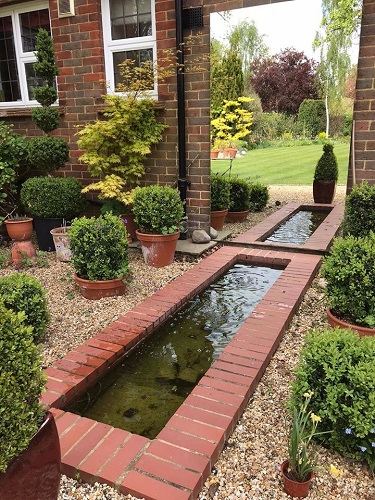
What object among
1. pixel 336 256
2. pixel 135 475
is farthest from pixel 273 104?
pixel 135 475

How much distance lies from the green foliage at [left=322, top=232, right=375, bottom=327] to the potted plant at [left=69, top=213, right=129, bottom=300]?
5.89 feet

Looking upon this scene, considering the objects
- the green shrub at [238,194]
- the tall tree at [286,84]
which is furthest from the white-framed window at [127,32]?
the tall tree at [286,84]

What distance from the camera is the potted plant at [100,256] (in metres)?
3.69

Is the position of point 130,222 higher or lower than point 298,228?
higher

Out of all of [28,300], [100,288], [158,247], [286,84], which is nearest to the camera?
[28,300]

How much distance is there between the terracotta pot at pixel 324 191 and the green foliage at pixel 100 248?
5707mm

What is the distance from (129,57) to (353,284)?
433 cm

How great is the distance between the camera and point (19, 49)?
630 centimetres

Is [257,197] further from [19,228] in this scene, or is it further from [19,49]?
[19,49]

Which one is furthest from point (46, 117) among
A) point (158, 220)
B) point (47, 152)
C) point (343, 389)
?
point (343, 389)

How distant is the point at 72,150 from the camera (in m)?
6.04

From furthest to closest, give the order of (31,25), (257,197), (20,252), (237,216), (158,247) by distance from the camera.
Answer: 1. (257,197)
2. (237,216)
3. (31,25)
4. (20,252)
5. (158,247)

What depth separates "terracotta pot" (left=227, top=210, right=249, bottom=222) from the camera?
22.6ft

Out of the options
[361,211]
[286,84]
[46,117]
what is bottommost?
[361,211]
